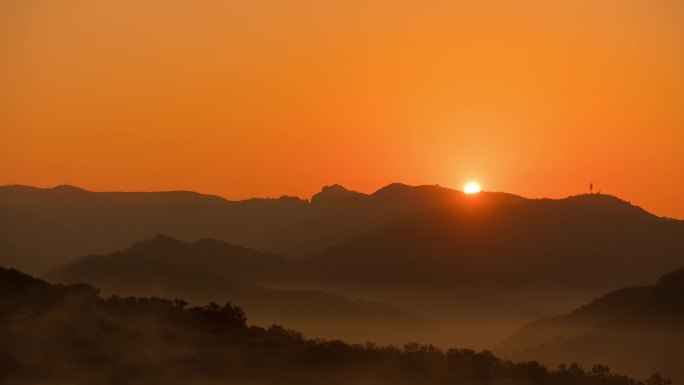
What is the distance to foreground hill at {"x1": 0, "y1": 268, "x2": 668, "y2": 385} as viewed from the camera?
50250mm

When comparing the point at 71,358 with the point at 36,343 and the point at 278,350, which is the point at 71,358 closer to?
the point at 36,343

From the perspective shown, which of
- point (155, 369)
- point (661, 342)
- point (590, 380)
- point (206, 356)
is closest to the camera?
point (155, 369)

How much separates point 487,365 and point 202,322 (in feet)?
48.7

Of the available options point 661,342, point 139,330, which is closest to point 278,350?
point 139,330

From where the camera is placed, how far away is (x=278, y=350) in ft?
190

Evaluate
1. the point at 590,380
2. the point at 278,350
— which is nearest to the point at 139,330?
the point at 278,350

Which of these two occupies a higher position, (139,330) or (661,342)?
(661,342)

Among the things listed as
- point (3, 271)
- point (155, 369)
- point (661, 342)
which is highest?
point (661, 342)

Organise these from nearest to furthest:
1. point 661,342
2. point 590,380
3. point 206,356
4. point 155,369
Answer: point 155,369, point 206,356, point 590,380, point 661,342

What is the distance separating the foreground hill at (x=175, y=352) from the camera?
50.2 meters

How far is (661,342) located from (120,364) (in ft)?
511

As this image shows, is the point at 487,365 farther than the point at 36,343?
Yes

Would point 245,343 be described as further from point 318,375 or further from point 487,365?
point 487,365

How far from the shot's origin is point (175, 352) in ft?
177
